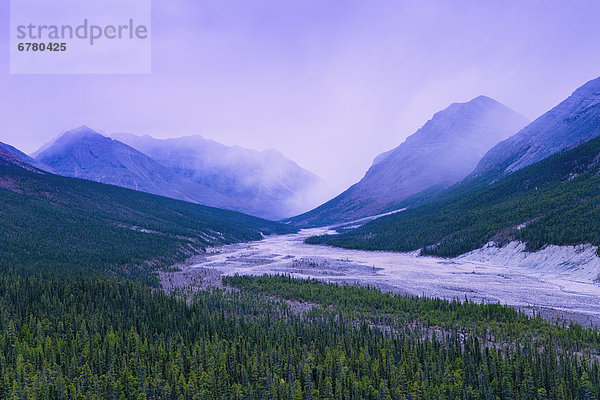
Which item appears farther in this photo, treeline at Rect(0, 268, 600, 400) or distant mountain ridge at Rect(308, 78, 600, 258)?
distant mountain ridge at Rect(308, 78, 600, 258)

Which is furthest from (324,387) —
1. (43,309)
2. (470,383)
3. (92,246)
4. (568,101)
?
(568,101)

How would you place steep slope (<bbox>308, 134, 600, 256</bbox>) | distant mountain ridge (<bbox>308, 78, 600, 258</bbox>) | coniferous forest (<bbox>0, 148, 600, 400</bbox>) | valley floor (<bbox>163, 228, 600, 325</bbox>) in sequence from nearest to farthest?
coniferous forest (<bbox>0, 148, 600, 400</bbox>)
valley floor (<bbox>163, 228, 600, 325</bbox>)
steep slope (<bbox>308, 134, 600, 256</bbox>)
distant mountain ridge (<bbox>308, 78, 600, 258</bbox>)

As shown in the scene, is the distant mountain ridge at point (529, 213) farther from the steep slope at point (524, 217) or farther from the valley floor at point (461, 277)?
the valley floor at point (461, 277)

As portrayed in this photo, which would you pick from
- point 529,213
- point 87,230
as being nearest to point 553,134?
point 529,213

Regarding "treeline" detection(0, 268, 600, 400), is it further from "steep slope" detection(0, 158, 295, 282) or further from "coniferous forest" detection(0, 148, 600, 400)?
"steep slope" detection(0, 158, 295, 282)

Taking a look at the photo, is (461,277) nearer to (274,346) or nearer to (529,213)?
(529,213)

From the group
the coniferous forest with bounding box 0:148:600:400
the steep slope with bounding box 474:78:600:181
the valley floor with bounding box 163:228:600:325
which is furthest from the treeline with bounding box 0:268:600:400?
the steep slope with bounding box 474:78:600:181
